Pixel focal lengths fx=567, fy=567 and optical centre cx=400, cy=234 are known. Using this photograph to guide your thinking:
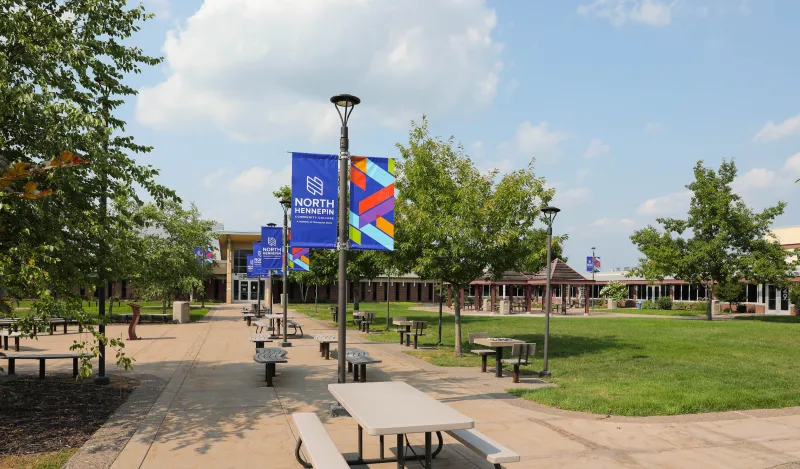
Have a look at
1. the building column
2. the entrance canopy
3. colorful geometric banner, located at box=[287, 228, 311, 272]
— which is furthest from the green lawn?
the building column

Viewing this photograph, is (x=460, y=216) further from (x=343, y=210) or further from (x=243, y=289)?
(x=243, y=289)

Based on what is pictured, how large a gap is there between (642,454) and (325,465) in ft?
13.8

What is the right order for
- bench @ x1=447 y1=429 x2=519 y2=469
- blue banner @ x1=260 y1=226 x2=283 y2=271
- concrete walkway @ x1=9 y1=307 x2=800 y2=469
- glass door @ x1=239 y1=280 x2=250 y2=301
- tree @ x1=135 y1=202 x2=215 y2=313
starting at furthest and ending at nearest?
glass door @ x1=239 y1=280 x2=250 y2=301 < tree @ x1=135 y1=202 x2=215 y2=313 < blue banner @ x1=260 y1=226 x2=283 y2=271 < concrete walkway @ x1=9 y1=307 x2=800 y2=469 < bench @ x1=447 y1=429 x2=519 y2=469

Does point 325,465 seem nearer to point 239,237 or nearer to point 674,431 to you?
point 674,431

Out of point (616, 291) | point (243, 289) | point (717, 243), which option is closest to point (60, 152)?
point (717, 243)

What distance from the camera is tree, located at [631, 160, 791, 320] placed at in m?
34.2

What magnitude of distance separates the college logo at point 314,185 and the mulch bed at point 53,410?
179 inches

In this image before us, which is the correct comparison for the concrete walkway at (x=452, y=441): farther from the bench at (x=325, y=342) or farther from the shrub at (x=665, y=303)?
the shrub at (x=665, y=303)

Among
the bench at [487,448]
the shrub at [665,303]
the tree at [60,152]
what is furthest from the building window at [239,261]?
the bench at [487,448]

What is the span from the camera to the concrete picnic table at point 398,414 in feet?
16.8

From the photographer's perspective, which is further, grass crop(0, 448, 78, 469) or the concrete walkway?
the concrete walkway

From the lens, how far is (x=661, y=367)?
46.6ft

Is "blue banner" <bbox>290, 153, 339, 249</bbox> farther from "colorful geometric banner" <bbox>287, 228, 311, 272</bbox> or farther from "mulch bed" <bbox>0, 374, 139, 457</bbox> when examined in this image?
"colorful geometric banner" <bbox>287, 228, 311, 272</bbox>

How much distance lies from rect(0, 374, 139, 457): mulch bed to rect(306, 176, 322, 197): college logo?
4545 millimetres
